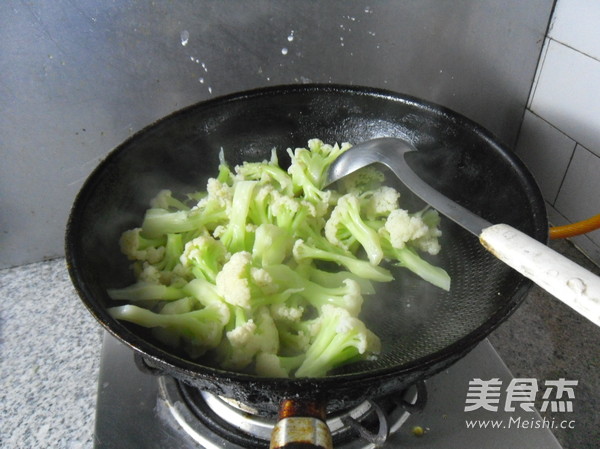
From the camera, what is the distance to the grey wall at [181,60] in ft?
3.30

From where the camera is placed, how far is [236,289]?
0.72 meters

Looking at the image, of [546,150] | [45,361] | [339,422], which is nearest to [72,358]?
[45,361]

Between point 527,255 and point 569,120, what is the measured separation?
0.74 metres

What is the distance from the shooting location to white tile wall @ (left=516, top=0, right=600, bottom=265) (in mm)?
1075

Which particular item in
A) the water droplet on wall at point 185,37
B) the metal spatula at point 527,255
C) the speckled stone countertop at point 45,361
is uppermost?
the water droplet on wall at point 185,37

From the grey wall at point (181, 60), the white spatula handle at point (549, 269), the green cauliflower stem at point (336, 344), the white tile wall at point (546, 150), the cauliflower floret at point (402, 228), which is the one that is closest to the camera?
the white spatula handle at point (549, 269)

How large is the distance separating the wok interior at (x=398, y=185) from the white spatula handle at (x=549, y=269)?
0.22 feet

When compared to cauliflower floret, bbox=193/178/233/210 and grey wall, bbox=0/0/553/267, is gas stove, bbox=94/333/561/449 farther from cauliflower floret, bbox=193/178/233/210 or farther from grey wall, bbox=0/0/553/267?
grey wall, bbox=0/0/553/267

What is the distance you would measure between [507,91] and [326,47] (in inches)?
20.4

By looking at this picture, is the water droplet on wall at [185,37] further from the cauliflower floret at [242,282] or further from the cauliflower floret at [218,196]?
the cauliflower floret at [242,282]

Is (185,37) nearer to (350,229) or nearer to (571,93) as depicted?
(350,229)

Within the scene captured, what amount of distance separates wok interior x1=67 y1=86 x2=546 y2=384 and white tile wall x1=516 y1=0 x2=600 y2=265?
37cm

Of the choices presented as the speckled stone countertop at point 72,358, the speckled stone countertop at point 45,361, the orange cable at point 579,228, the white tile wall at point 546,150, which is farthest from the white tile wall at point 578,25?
the speckled stone countertop at point 45,361

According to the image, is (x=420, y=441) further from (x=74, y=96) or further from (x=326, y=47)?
(x=74, y=96)
